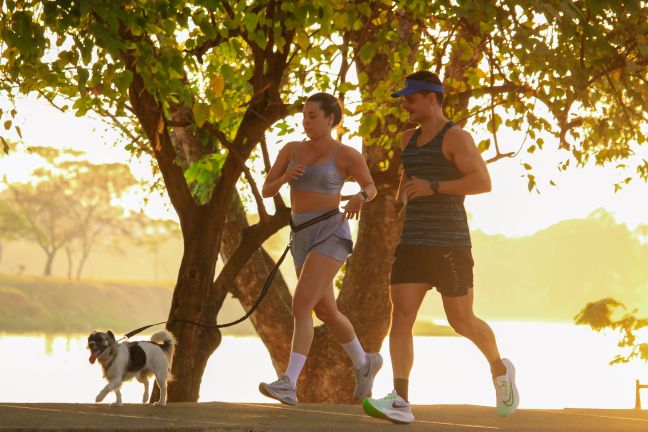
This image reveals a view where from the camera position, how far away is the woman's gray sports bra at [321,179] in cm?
816

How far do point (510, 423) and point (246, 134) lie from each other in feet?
15.8

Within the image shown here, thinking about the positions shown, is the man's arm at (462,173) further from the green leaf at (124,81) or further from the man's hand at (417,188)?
the green leaf at (124,81)

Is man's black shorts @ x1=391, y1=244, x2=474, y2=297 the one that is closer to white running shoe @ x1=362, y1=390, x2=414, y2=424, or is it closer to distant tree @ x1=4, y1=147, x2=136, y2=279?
white running shoe @ x1=362, y1=390, x2=414, y2=424

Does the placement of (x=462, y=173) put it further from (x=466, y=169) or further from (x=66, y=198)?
(x=66, y=198)

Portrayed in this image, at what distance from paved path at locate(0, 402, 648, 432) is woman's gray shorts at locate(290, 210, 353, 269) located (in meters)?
1.18

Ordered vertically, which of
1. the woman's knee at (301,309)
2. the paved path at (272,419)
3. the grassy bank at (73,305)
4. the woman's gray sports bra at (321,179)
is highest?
the grassy bank at (73,305)

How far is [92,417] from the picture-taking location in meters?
7.22

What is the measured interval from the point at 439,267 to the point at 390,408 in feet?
3.20


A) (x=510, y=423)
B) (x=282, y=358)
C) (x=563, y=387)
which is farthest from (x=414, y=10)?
(x=563, y=387)

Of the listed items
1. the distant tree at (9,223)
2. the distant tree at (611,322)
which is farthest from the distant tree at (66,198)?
the distant tree at (611,322)

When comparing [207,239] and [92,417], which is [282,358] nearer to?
[207,239]

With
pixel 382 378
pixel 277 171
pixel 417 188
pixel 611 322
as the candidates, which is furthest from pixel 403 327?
pixel 382 378

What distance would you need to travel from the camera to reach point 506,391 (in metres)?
7.85

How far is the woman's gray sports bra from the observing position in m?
8.16
